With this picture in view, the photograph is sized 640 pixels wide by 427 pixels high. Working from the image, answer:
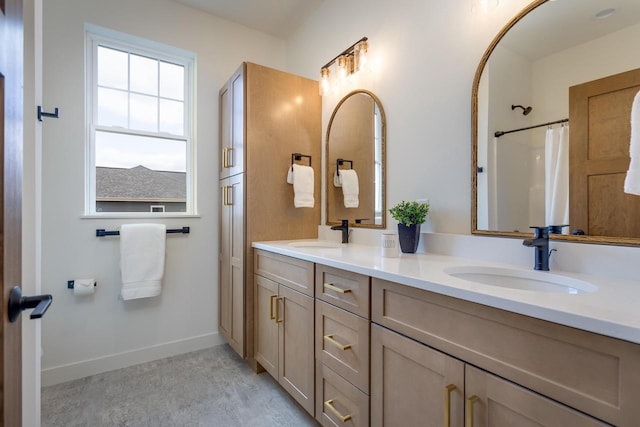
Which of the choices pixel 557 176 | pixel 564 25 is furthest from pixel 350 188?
pixel 564 25

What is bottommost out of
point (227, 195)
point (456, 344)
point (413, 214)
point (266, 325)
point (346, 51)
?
point (266, 325)

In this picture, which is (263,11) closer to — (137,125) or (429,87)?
(137,125)

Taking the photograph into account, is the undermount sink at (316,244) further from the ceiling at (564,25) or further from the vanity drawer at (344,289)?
the ceiling at (564,25)

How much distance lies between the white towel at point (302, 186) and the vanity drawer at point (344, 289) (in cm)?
82

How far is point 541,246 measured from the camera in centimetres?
110

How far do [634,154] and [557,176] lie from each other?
219 mm

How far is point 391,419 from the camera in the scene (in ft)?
3.52

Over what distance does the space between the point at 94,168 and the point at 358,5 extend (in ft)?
7.11

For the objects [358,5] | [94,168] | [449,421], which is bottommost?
[449,421]

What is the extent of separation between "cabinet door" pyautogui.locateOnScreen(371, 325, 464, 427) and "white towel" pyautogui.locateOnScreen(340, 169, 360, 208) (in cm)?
112

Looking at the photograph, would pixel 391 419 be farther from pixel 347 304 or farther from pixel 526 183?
pixel 526 183

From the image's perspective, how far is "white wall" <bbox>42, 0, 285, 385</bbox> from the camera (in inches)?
79.1

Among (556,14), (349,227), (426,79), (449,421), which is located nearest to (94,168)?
(349,227)

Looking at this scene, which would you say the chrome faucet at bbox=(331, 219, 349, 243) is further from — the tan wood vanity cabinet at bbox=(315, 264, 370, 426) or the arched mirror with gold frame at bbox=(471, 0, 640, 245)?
the arched mirror with gold frame at bbox=(471, 0, 640, 245)
